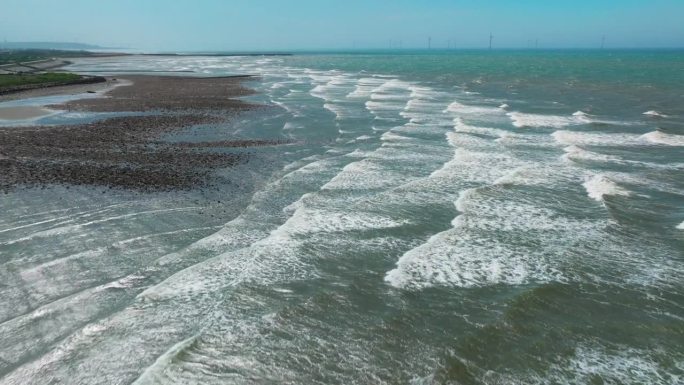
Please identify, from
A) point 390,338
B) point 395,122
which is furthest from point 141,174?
point 395,122

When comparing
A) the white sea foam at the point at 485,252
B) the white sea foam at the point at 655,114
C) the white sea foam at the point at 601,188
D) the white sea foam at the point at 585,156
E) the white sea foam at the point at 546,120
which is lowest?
the white sea foam at the point at 485,252

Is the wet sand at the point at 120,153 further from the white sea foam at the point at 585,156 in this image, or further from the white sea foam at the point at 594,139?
the white sea foam at the point at 594,139

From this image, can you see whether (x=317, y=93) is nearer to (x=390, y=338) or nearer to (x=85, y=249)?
(x=85, y=249)

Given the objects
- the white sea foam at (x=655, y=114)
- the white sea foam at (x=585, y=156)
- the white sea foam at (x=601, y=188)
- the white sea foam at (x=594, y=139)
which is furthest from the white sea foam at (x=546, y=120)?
the white sea foam at (x=601, y=188)

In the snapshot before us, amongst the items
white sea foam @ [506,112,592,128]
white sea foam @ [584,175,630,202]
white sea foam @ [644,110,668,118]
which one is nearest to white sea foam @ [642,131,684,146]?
white sea foam @ [506,112,592,128]

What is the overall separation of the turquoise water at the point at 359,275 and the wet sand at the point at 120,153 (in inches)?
54.2

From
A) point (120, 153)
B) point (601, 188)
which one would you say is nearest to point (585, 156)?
point (601, 188)

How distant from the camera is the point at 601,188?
17.9 metres

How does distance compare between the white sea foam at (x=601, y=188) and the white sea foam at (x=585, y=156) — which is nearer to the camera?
the white sea foam at (x=601, y=188)

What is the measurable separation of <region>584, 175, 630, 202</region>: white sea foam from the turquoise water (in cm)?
7

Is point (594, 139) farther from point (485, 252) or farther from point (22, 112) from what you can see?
point (22, 112)

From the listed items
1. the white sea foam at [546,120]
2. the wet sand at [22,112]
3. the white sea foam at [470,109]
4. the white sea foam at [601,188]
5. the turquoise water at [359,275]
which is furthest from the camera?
the white sea foam at [470,109]

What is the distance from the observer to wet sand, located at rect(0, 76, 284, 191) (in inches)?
730

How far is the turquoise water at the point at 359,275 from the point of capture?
27.6 ft
